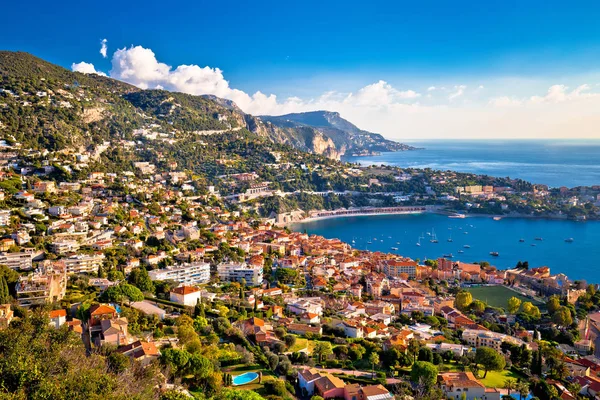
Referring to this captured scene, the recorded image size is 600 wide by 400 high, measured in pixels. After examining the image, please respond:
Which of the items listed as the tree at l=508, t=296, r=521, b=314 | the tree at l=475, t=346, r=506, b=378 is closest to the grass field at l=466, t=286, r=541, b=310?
the tree at l=508, t=296, r=521, b=314

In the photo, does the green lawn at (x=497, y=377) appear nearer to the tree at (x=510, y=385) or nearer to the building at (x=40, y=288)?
the tree at (x=510, y=385)

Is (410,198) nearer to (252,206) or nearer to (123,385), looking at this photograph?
(252,206)

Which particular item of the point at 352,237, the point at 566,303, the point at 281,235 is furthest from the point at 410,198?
the point at 566,303

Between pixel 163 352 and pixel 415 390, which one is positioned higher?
pixel 163 352

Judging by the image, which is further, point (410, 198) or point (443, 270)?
point (410, 198)

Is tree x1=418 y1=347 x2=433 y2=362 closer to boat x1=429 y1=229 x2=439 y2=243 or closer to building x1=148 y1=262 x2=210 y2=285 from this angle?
building x1=148 y1=262 x2=210 y2=285
